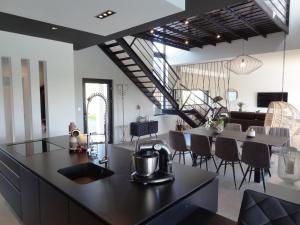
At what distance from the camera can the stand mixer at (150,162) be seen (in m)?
1.64

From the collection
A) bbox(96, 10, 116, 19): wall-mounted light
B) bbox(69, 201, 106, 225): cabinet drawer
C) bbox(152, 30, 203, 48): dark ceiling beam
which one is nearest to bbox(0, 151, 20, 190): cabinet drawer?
bbox(69, 201, 106, 225): cabinet drawer

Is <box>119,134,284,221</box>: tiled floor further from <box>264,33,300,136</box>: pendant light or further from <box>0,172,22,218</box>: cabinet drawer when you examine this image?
<box>0,172,22,218</box>: cabinet drawer

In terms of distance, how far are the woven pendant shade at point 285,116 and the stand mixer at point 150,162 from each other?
12.4ft

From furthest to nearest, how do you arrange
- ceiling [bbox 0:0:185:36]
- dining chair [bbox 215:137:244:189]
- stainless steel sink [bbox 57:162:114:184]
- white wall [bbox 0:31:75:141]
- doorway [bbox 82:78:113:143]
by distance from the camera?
doorway [bbox 82:78:113:143] < white wall [bbox 0:31:75:141] < dining chair [bbox 215:137:244:189] < ceiling [bbox 0:0:185:36] < stainless steel sink [bbox 57:162:114:184]

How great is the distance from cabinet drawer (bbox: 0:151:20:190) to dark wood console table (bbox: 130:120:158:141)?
4578 mm

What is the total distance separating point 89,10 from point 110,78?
4.34m

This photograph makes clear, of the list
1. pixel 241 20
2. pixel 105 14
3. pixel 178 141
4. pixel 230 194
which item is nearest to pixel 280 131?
pixel 230 194

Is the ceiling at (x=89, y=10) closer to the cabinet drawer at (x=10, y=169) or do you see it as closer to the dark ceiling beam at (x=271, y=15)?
the cabinet drawer at (x=10, y=169)

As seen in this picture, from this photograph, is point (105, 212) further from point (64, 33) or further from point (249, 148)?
point (64, 33)

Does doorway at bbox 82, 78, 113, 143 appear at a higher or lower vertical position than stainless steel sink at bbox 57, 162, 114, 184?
higher

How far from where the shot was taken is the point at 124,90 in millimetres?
7152

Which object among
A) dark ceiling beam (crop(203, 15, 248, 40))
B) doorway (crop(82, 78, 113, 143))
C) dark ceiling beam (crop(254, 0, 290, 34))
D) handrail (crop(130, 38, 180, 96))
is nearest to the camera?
dark ceiling beam (crop(254, 0, 290, 34))

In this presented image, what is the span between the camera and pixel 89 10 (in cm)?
246

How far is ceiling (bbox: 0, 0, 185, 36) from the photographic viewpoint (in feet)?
7.39
